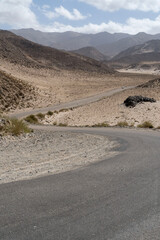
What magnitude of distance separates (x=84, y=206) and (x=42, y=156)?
564 centimetres

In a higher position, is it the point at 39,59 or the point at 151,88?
the point at 39,59

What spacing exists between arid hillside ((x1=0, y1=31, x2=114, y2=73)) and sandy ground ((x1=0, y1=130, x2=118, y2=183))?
9111 cm

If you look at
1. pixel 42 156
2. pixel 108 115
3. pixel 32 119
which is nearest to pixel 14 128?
pixel 42 156

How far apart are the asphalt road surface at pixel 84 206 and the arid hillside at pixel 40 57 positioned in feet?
322

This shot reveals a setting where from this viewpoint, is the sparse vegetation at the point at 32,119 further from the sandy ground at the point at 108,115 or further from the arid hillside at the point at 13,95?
the arid hillside at the point at 13,95

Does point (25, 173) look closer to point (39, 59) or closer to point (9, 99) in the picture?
point (9, 99)

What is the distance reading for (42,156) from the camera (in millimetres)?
11344

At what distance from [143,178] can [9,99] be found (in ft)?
140

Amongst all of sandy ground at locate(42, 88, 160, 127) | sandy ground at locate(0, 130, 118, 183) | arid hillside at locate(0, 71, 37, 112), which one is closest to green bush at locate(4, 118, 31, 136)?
sandy ground at locate(0, 130, 118, 183)

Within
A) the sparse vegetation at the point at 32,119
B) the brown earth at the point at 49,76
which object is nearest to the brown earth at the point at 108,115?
the sparse vegetation at the point at 32,119

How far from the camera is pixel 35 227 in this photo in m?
5.02

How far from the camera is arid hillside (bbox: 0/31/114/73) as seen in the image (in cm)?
10819

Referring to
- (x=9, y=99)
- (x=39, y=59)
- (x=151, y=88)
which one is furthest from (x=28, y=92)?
(x=39, y=59)

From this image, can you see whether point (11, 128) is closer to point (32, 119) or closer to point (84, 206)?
point (84, 206)
